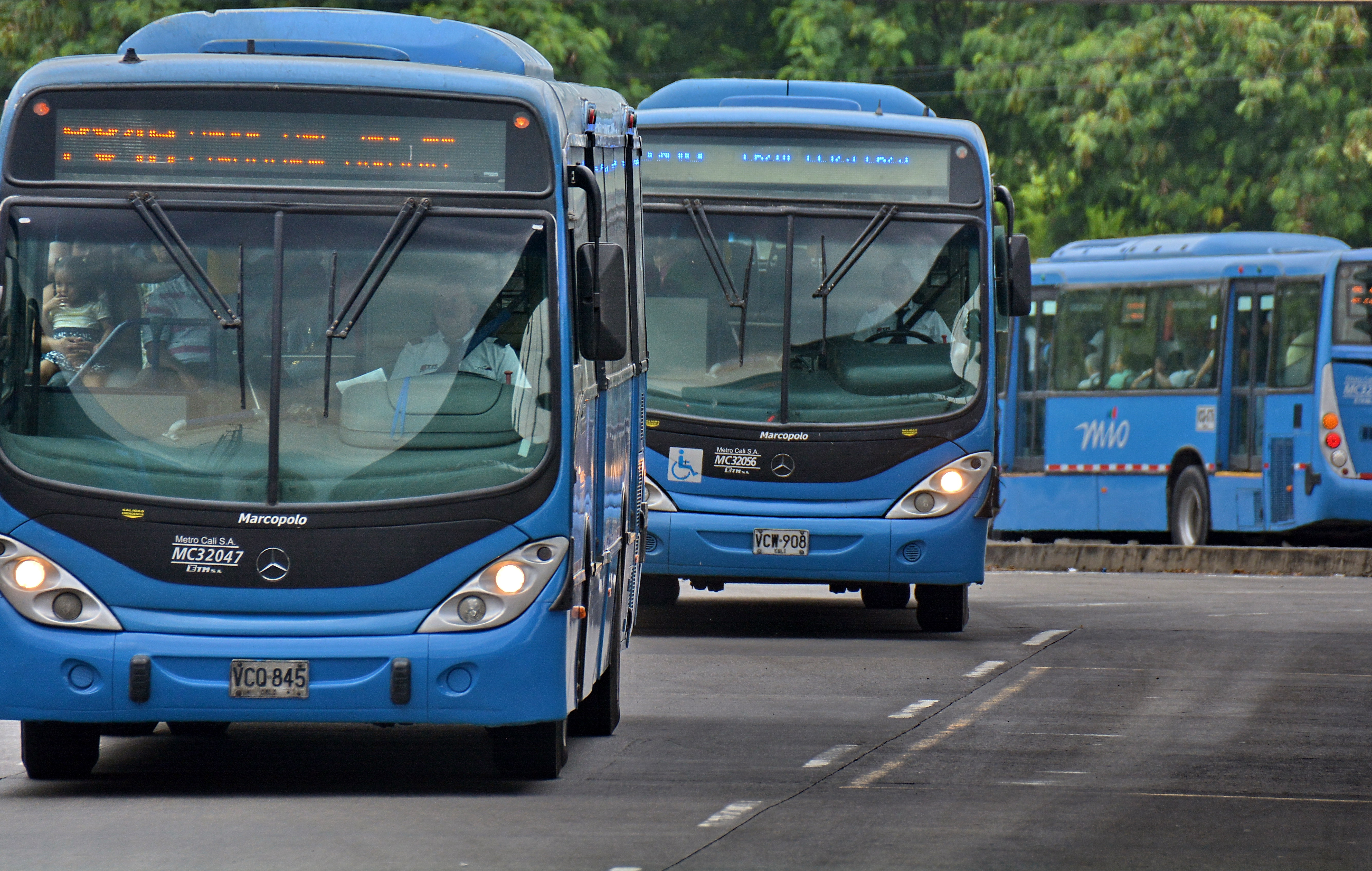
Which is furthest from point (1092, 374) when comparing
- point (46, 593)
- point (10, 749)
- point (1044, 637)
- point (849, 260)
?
point (46, 593)

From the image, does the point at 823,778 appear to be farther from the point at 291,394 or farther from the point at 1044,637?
the point at 1044,637

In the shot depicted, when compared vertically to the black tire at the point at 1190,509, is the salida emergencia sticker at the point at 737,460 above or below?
above

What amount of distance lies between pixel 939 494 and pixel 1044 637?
1.50 meters

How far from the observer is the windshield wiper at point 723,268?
51.6 ft

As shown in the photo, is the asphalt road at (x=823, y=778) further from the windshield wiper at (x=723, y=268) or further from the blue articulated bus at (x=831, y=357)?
the windshield wiper at (x=723, y=268)

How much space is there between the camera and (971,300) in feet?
51.3

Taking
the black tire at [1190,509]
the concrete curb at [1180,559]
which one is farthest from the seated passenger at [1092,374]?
the concrete curb at [1180,559]

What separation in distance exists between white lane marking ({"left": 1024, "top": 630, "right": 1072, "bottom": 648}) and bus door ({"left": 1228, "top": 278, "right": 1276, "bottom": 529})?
899cm

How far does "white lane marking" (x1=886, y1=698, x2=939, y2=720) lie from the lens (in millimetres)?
11953

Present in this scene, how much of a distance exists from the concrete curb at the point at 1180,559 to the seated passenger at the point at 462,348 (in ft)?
49.6

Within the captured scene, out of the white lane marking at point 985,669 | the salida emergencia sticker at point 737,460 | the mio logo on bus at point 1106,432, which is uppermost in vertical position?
the salida emergencia sticker at point 737,460

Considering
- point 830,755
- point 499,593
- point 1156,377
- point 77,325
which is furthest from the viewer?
point 1156,377

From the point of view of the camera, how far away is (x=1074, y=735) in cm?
1144

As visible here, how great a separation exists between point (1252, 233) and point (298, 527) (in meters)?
18.9
